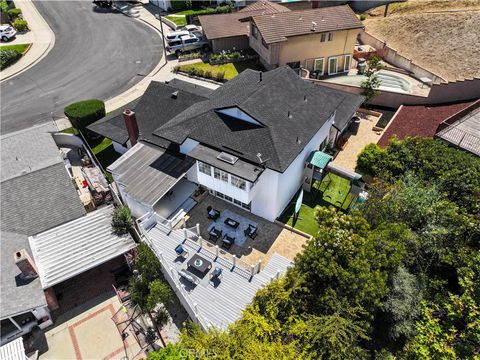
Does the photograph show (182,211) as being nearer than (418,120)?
Yes

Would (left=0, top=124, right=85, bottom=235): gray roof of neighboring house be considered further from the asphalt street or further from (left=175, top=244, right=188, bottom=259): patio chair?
(left=175, top=244, right=188, bottom=259): patio chair

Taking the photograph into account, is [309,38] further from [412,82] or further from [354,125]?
[412,82]

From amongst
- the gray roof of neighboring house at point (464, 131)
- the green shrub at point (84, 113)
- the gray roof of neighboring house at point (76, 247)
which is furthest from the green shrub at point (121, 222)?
the gray roof of neighboring house at point (464, 131)

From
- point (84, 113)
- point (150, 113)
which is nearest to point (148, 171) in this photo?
point (150, 113)

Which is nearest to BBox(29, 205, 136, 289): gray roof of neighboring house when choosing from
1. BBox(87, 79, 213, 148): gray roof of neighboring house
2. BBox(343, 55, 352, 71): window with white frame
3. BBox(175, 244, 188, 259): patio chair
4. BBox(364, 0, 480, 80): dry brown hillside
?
BBox(175, 244, 188, 259): patio chair

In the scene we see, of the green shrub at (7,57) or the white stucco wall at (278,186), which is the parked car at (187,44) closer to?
the green shrub at (7,57)

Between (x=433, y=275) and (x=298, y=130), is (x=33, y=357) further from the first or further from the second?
(x=433, y=275)
